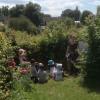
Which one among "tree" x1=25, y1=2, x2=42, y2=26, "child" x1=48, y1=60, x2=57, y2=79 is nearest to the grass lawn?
"child" x1=48, y1=60, x2=57, y2=79

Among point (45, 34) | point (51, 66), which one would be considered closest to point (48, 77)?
point (51, 66)

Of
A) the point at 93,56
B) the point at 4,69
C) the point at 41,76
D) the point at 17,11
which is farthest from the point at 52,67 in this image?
the point at 17,11

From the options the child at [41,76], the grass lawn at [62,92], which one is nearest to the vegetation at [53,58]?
the grass lawn at [62,92]

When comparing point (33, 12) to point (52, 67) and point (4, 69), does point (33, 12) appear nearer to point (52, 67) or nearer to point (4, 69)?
point (52, 67)

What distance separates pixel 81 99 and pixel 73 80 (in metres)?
3.30

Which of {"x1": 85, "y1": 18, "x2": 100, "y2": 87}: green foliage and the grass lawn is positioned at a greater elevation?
{"x1": 85, "y1": 18, "x2": 100, "y2": 87}: green foliage

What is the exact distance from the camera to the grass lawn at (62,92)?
11693mm

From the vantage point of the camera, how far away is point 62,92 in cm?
1261

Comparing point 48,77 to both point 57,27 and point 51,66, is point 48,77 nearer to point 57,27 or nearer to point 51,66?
point 51,66

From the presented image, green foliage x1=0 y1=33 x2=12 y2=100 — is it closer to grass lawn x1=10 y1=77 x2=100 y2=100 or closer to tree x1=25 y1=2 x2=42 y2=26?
grass lawn x1=10 y1=77 x2=100 y2=100

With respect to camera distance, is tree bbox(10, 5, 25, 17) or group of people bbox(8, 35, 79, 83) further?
tree bbox(10, 5, 25, 17)

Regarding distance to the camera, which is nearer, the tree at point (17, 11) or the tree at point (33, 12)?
the tree at point (33, 12)

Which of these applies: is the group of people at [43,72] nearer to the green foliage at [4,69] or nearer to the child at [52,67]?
the child at [52,67]

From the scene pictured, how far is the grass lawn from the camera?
11.7 metres
